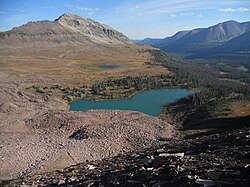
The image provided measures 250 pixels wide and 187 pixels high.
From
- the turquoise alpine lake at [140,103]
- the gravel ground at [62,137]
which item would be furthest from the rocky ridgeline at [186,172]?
the turquoise alpine lake at [140,103]

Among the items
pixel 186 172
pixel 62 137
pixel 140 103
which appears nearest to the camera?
pixel 186 172

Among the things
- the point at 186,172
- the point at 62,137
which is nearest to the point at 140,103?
the point at 62,137

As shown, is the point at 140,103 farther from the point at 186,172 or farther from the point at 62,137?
the point at 186,172

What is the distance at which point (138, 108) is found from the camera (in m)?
81.8

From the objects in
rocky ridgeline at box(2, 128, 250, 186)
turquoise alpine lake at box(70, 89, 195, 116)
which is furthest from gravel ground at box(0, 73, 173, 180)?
turquoise alpine lake at box(70, 89, 195, 116)

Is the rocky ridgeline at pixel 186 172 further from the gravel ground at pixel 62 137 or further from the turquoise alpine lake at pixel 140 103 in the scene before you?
the turquoise alpine lake at pixel 140 103

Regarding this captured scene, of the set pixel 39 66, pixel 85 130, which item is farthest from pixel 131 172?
pixel 39 66

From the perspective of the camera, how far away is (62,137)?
Answer: 50.0m

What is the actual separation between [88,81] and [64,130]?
72441 mm

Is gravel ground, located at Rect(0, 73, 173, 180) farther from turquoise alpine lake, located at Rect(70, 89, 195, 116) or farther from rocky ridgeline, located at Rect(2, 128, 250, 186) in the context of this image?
turquoise alpine lake, located at Rect(70, 89, 195, 116)

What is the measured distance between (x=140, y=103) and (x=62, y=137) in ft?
137

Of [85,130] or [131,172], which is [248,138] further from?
[85,130]

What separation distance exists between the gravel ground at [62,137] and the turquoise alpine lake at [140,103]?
1450 centimetres

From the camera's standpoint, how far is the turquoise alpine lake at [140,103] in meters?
81.4
